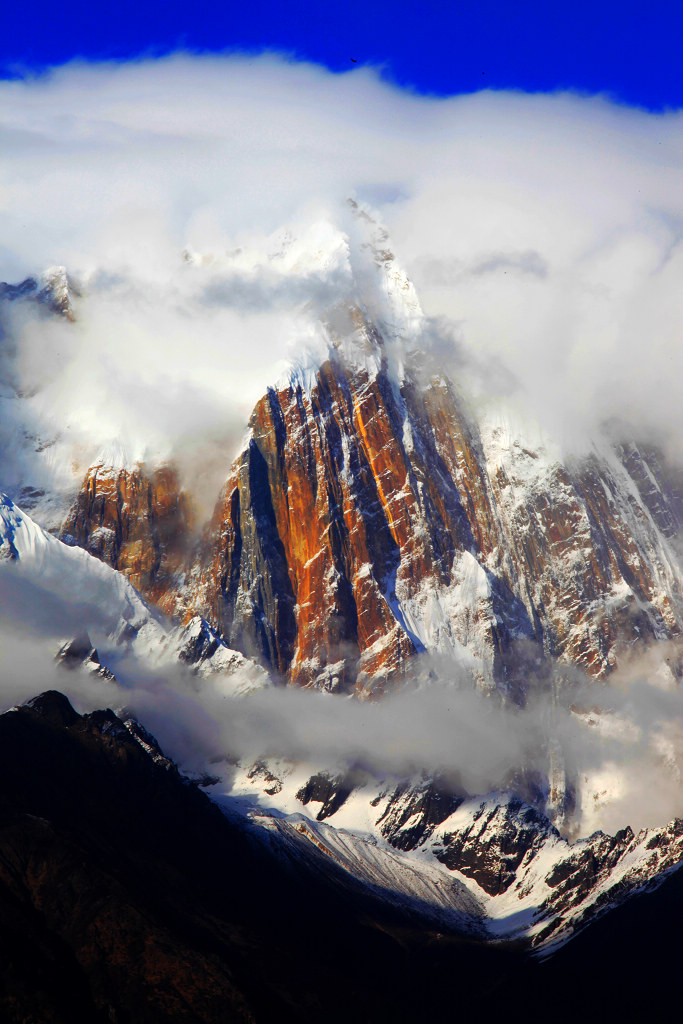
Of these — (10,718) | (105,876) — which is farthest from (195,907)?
(10,718)

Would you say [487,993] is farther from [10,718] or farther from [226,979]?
[10,718]

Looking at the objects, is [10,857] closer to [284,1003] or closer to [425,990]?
[284,1003]

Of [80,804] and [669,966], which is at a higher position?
[80,804]

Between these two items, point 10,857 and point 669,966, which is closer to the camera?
point 10,857

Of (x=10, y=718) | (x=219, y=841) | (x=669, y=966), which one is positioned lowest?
(x=669, y=966)

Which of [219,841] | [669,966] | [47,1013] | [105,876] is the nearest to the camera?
[47,1013]

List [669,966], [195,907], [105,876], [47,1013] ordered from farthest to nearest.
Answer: [669,966]
[195,907]
[105,876]
[47,1013]
